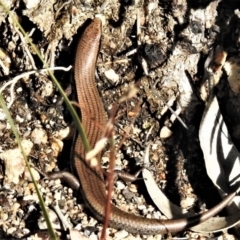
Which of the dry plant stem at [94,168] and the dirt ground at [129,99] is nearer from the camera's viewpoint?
the dry plant stem at [94,168]

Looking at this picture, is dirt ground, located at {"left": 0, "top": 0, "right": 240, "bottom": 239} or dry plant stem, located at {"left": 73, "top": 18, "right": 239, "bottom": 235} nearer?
dry plant stem, located at {"left": 73, "top": 18, "right": 239, "bottom": 235}

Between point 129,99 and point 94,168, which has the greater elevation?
point 129,99

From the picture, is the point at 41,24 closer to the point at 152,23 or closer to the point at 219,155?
the point at 152,23

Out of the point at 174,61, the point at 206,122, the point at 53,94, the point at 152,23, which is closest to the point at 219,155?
the point at 206,122
